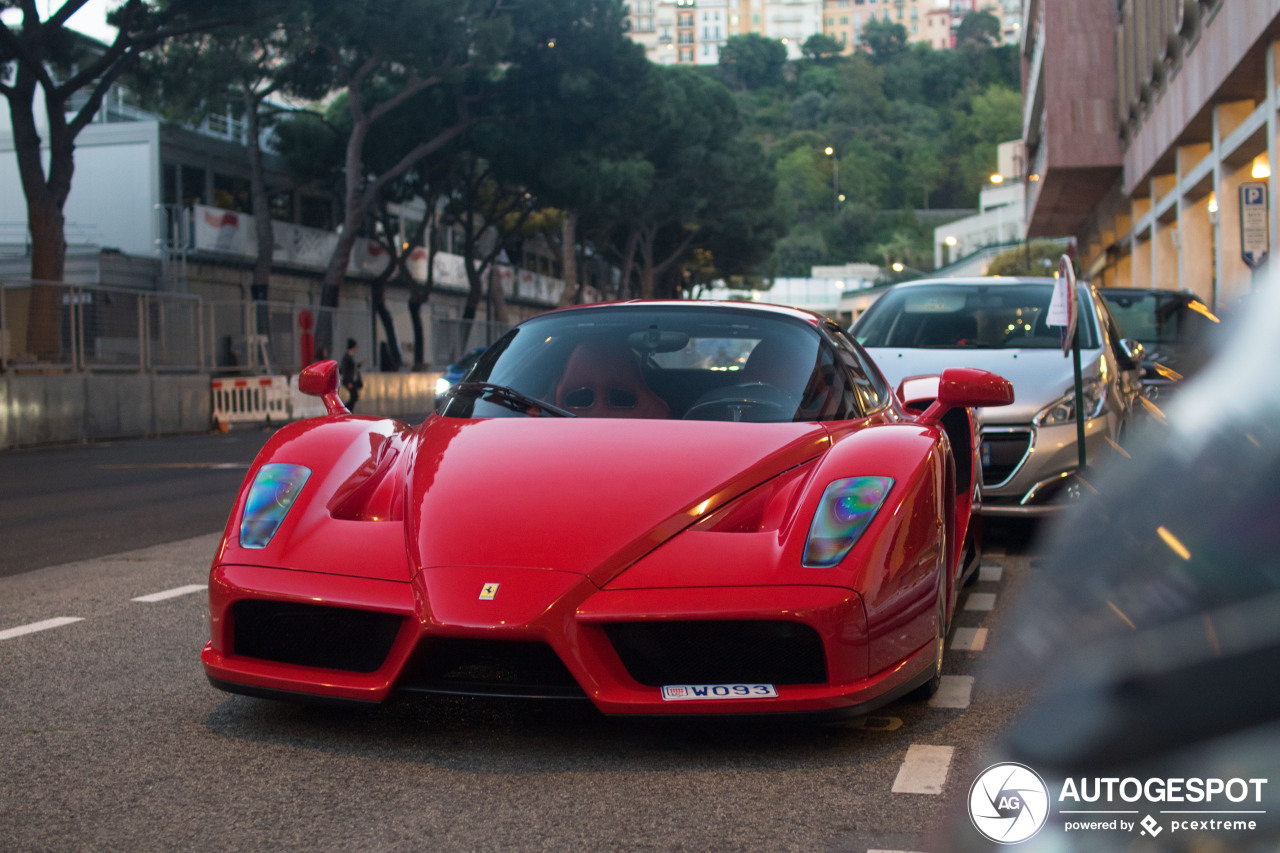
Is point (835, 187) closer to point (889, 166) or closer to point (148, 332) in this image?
point (889, 166)

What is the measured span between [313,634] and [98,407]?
20.6 m

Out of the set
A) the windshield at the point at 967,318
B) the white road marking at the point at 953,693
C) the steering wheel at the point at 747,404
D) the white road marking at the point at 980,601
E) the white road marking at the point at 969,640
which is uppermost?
the windshield at the point at 967,318

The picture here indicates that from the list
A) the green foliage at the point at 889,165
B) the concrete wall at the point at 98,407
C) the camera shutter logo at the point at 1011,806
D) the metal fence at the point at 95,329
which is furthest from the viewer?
the green foliage at the point at 889,165

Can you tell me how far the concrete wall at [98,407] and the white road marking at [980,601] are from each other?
17.4 metres

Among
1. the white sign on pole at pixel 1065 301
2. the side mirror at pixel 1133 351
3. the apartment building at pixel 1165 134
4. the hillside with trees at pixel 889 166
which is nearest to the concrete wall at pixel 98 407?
the apartment building at pixel 1165 134

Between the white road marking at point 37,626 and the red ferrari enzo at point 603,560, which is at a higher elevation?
the red ferrari enzo at point 603,560

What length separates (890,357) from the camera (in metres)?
8.86

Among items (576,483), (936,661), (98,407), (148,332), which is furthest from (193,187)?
(936,661)

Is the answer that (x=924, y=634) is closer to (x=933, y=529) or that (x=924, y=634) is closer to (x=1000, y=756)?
(x=933, y=529)

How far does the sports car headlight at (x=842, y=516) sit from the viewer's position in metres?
3.49

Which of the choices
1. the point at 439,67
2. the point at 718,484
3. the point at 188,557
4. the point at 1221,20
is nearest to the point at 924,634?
the point at 718,484

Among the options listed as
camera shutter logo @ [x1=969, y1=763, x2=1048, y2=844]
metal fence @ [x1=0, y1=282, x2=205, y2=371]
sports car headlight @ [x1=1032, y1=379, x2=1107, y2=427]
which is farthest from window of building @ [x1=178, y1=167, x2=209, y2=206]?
camera shutter logo @ [x1=969, y1=763, x2=1048, y2=844]

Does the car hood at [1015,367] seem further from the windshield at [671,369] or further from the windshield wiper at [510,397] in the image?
the windshield wiper at [510,397]

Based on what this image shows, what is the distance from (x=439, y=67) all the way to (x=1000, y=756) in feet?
112
